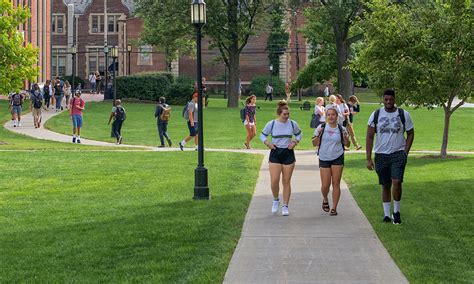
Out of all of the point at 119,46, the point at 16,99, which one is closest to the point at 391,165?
the point at 16,99

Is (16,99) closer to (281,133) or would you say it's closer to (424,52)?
(424,52)

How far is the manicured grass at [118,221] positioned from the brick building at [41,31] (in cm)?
4633

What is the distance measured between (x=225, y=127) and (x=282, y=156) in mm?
24509

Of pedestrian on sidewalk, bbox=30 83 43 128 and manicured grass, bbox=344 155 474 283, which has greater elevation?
pedestrian on sidewalk, bbox=30 83 43 128

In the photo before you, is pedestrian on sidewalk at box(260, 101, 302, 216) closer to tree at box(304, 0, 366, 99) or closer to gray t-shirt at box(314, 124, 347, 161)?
gray t-shirt at box(314, 124, 347, 161)

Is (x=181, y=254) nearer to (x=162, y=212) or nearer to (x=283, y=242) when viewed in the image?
(x=283, y=242)

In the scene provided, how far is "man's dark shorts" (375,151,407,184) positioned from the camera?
12.3m

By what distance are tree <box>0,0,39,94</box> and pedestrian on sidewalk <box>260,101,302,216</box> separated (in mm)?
16351

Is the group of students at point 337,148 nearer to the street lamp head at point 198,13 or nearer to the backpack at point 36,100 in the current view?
the street lamp head at point 198,13

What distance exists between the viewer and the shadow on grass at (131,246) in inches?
348

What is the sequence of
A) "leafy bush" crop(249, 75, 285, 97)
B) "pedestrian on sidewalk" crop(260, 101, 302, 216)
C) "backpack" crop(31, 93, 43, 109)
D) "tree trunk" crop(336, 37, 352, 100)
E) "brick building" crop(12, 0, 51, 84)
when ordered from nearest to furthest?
"pedestrian on sidewalk" crop(260, 101, 302, 216) → "backpack" crop(31, 93, 43, 109) → "tree trunk" crop(336, 37, 352, 100) → "brick building" crop(12, 0, 51, 84) → "leafy bush" crop(249, 75, 285, 97)

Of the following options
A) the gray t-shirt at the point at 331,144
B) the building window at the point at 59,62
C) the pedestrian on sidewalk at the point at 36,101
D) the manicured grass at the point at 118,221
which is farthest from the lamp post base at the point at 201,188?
the building window at the point at 59,62

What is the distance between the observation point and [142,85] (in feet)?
192

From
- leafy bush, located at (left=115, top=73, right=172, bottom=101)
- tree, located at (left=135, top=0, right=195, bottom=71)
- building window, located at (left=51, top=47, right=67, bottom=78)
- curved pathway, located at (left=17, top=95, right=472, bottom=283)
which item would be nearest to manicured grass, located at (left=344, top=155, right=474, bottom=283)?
curved pathway, located at (left=17, top=95, right=472, bottom=283)
